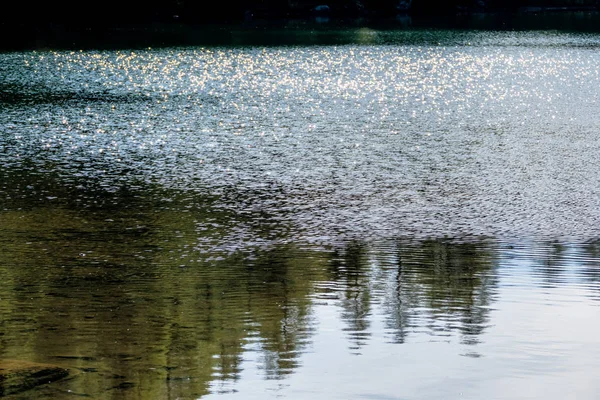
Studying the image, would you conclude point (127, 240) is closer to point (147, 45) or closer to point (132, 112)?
point (132, 112)

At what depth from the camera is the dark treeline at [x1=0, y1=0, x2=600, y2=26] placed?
92.3m

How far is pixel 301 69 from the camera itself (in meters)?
48.2

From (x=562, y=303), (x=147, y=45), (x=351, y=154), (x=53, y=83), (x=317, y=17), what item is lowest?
(x=562, y=303)

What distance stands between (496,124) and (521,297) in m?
16.7

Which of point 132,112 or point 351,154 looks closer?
point 351,154

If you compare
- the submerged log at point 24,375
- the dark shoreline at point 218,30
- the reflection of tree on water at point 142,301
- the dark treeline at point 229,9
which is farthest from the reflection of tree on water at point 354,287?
the dark treeline at point 229,9

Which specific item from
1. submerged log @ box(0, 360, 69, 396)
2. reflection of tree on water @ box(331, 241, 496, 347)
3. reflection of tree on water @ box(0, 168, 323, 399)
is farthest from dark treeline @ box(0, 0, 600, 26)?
submerged log @ box(0, 360, 69, 396)

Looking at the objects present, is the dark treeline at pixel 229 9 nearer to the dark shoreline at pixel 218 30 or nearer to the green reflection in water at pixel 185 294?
the dark shoreline at pixel 218 30

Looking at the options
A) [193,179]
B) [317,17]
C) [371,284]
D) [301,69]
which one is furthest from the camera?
[317,17]

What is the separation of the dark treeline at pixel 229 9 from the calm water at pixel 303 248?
6369cm

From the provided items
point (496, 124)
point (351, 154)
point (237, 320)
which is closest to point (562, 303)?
point (237, 320)

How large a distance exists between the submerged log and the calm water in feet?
0.51

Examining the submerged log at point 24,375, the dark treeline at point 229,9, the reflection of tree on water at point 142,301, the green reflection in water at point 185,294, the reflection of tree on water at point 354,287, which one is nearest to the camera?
the submerged log at point 24,375

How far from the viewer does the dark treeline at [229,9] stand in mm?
92312
